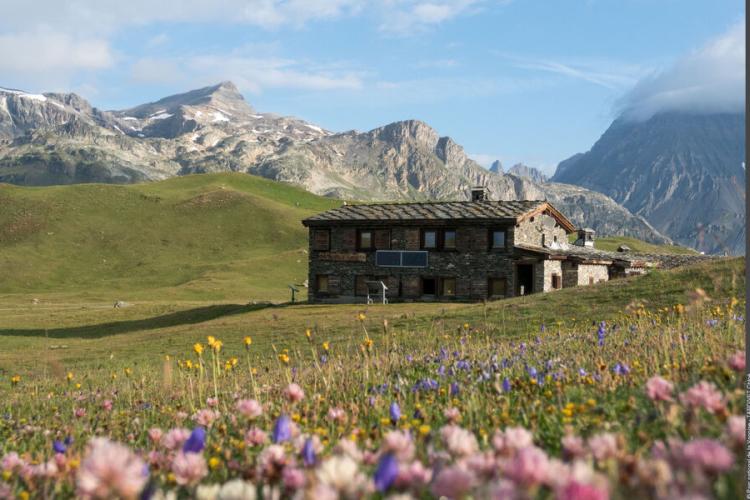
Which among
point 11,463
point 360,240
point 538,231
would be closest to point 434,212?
point 360,240

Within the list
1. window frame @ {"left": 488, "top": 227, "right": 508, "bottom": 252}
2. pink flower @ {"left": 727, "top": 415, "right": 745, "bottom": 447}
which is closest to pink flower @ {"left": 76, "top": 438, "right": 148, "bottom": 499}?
pink flower @ {"left": 727, "top": 415, "right": 745, "bottom": 447}

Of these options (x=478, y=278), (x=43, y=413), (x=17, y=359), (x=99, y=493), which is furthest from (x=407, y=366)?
(x=478, y=278)

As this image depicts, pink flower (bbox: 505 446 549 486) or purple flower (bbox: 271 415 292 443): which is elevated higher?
pink flower (bbox: 505 446 549 486)

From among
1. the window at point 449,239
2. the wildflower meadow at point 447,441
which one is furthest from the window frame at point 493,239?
the wildflower meadow at point 447,441

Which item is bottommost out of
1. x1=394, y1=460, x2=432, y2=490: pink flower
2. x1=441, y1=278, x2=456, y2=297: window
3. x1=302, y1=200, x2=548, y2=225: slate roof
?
x1=441, y1=278, x2=456, y2=297: window

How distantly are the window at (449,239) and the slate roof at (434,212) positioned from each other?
114 cm

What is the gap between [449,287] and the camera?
49.8m

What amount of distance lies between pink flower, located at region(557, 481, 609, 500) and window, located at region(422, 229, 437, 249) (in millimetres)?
48679

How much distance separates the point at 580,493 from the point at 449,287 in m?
48.5

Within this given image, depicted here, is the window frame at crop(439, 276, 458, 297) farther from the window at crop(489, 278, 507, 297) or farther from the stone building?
the window at crop(489, 278, 507, 297)

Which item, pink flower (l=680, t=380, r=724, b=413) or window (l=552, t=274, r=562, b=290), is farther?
window (l=552, t=274, r=562, b=290)

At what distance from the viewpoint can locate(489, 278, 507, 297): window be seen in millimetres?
48938

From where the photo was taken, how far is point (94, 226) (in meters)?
100

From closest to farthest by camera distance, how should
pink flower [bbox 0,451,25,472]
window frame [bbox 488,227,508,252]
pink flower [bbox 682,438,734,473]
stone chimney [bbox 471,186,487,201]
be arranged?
1. pink flower [bbox 682,438,734,473]
2. pink flower [bbox 0,451,25,472]
3. window frame [bbox 488,227,508,252]
4. stone chimney [bbox 471,186,487,201]
